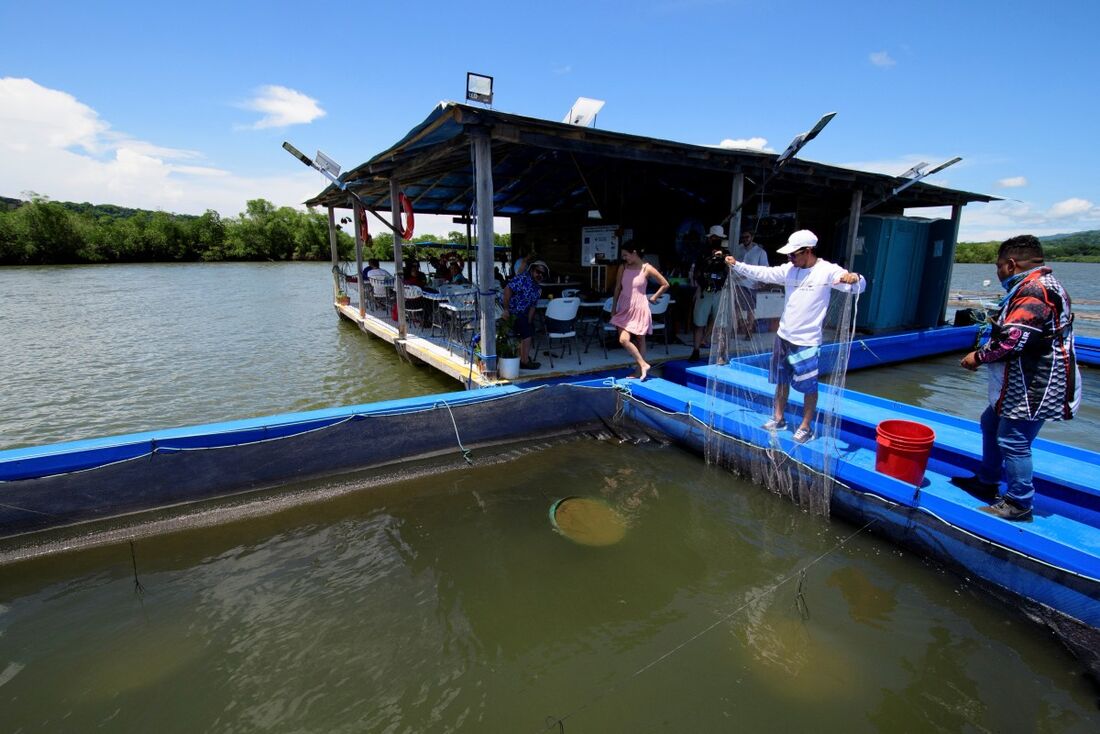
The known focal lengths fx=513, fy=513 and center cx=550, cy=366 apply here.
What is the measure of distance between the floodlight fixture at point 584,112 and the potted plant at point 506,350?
2687 millimetres

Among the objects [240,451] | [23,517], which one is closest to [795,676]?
[240,451]

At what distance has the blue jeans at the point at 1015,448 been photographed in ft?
10.1

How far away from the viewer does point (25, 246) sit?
127 ft

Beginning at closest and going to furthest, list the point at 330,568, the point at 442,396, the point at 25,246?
the point at 330,568
the point at 442,396
the point at 25,246

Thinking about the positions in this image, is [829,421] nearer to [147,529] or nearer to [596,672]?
[596,672]

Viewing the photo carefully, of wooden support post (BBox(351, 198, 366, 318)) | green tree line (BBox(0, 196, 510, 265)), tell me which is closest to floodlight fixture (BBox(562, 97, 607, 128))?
wooden support post (BBox(351, 198, 366, 318))

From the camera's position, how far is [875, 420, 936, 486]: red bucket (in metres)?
3.68

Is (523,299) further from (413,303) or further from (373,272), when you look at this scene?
(373,272)

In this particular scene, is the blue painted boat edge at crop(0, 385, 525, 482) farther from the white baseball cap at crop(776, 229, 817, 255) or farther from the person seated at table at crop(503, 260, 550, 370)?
the white baseball cap at crop(776, 229, 817, 255)

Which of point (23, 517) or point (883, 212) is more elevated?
point (883, 212)

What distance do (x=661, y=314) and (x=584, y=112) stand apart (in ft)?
9.84

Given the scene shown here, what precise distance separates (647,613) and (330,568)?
7.03 feet

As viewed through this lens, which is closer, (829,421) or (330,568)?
(330,568)

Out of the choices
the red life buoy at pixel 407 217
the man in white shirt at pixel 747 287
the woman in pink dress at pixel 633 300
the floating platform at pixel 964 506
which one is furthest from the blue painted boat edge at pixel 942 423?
the red life buoy at pixel 407 217
